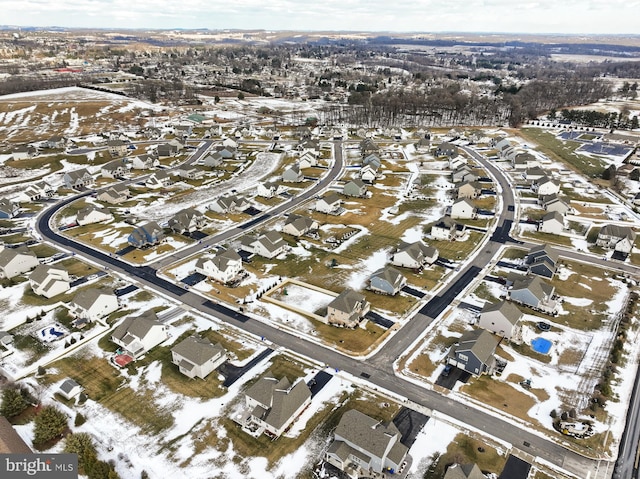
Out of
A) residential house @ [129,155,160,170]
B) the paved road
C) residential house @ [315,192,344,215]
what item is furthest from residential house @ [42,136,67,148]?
residential house @ [315,192,344,215]

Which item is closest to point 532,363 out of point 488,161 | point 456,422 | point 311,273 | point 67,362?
point 456,422

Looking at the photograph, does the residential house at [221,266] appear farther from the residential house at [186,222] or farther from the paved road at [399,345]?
the residential house at [186,222]

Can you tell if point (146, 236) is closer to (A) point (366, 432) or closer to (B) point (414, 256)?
(B) point (414, 256)

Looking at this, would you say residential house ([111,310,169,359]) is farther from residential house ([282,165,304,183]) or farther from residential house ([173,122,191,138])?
residential house ([173,122,191,138])

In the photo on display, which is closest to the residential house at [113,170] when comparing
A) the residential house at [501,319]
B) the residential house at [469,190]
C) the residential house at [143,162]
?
the residential house at [143,162]

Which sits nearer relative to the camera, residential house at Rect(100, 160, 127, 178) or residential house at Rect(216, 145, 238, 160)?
residential house at Rect(100, 160, 127, 178)

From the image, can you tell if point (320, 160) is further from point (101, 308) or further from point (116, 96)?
point (116, 96)
